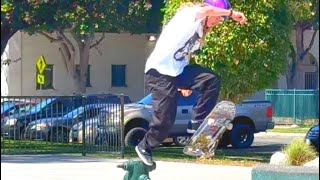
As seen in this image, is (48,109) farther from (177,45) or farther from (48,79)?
(48,79)

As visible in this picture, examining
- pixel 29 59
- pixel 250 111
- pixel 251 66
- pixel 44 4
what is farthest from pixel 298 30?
pixel 251 66

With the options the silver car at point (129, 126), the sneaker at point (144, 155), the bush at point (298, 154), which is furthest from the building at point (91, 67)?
the sneaker at point (144, 155)

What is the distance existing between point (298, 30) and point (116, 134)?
2839 cm

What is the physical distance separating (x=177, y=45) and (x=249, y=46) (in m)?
9.92

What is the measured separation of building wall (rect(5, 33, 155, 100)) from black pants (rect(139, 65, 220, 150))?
36.0 m

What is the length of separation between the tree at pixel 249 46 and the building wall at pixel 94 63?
26.1m

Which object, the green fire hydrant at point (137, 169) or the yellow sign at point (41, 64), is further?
the yellow sign at point (41, 64)

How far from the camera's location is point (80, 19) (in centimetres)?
2925

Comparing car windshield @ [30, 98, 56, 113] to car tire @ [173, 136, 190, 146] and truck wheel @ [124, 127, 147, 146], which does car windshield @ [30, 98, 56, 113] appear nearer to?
truck wheel @ [124, 127, 147, 146]

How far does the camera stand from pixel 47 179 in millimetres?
13367

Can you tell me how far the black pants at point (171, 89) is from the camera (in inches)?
332

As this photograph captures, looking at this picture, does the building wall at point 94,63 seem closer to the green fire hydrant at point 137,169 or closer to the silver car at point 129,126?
the silver car at point 129,126

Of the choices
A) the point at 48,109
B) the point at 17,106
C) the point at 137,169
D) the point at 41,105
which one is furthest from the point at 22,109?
the point at 137,169

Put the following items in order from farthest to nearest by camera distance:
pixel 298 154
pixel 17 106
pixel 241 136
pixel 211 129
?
pixel 241 136, pixel 17 106, pixel 298 154, pixel 211 129
